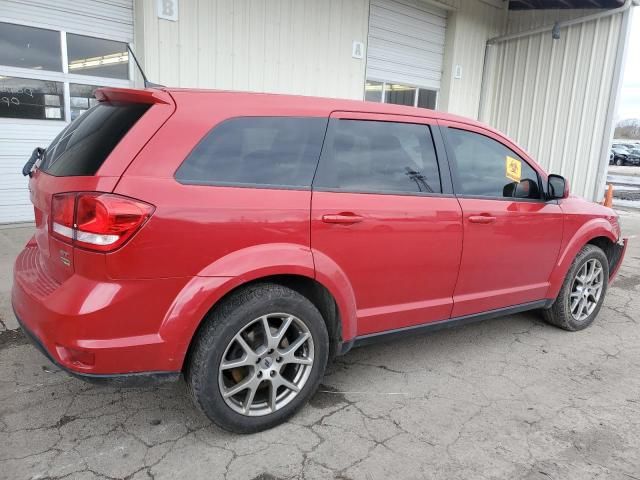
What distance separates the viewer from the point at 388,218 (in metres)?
2.98

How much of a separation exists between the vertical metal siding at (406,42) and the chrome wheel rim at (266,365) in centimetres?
868

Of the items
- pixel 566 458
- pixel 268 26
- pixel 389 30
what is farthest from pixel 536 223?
pixel 389 30

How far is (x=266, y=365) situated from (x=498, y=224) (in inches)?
74.9

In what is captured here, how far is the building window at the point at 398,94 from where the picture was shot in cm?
1073

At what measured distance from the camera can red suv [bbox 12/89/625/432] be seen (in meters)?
2.29

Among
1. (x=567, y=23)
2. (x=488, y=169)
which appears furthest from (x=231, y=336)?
(x=567, y=23)

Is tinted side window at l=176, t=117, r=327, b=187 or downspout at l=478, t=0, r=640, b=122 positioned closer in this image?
tinted side window at l=176, t=117, r=327, b=187

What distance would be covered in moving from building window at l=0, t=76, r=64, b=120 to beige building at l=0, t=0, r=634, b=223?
0.02 m

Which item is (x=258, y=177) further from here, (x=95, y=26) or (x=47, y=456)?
(x=95, y=26)

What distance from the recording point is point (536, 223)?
3773 millimetres

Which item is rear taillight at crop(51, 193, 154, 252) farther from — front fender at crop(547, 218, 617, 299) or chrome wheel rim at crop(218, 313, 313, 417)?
front fender at crop(547, 218, 617, 299)

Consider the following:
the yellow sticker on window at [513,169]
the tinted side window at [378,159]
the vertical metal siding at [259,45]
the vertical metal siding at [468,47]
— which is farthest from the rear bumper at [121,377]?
the vertical metal siding at [468,47]

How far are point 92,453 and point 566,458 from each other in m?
2.41

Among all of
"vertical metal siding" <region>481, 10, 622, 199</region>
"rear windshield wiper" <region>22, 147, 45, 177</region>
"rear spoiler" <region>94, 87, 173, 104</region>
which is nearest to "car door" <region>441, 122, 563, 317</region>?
"rear spoiler" <region>94, 87, 173, 104</region>
